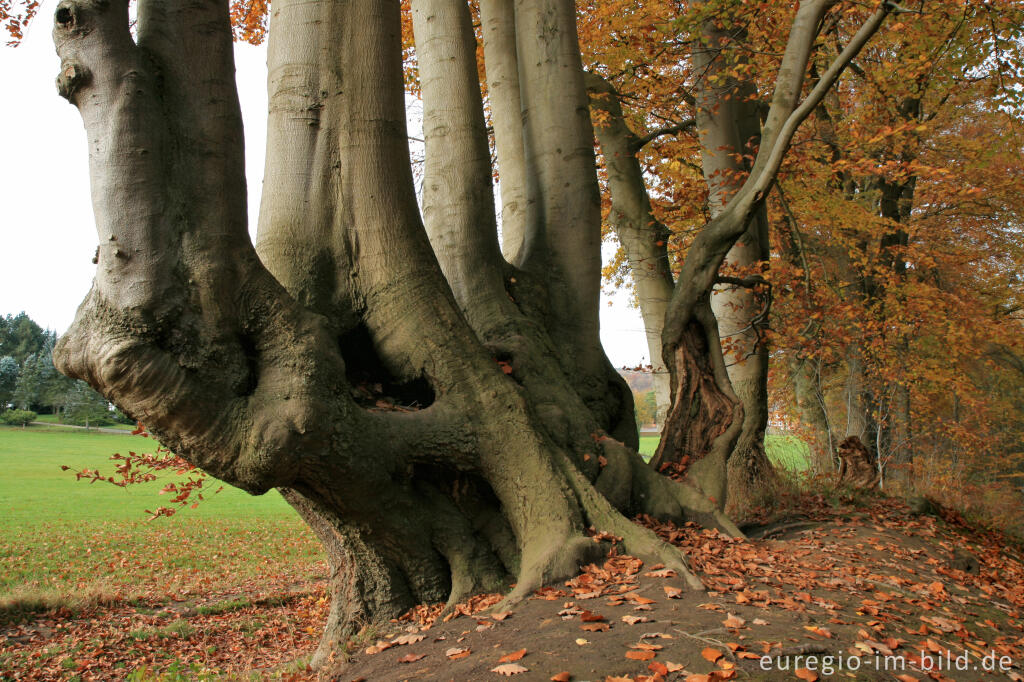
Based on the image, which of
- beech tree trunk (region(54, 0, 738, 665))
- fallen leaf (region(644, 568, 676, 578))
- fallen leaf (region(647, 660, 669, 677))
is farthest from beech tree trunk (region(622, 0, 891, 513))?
fallen leaf (region(647, 660, 669, 677))

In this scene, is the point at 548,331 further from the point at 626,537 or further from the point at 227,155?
the point at 227,155

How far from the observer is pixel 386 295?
16.2ft

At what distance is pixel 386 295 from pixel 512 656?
265cm

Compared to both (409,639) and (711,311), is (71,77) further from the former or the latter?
(711,311)

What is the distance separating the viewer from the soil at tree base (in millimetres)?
3121

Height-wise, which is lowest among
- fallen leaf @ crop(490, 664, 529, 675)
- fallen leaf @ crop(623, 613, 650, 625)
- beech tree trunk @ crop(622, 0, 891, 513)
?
fallen leaf @ crop(490, 664, 529, 675)

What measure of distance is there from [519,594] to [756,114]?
9.01m

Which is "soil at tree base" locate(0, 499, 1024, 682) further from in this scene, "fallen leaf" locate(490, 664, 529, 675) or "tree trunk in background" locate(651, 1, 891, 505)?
"tree trunk in background" locate(651, 1, 891, 505)

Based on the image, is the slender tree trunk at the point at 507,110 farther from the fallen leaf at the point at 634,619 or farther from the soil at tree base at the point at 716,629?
the fallen leaf at the point at 634,619

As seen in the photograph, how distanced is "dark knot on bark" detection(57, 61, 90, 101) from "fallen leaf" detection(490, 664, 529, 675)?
3.63 meters

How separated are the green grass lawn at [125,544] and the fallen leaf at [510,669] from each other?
498 cm

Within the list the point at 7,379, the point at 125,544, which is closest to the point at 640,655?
the point at 125,544

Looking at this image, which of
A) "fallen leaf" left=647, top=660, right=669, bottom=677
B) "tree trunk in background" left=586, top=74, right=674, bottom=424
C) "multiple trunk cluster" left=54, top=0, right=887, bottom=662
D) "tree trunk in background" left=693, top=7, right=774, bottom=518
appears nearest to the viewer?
"fallen leaf" left=647, top=660, right=669, bottom=677

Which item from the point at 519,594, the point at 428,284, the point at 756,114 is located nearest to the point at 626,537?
the point at 519,594
